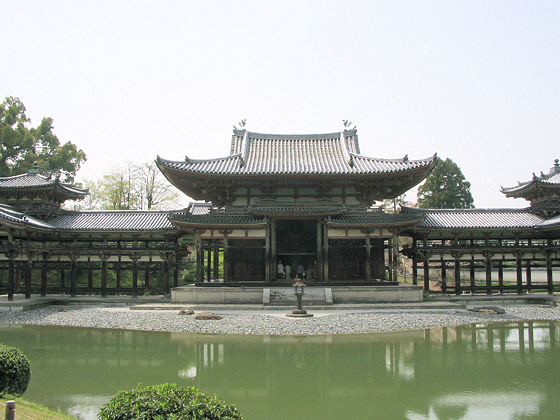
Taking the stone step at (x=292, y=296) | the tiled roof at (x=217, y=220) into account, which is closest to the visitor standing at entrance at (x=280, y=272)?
the stone step at (x=292, y=296)

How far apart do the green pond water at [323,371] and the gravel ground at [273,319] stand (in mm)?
963

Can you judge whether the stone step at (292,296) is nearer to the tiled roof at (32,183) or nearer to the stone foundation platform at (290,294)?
the stone foundation platform at (290,294)

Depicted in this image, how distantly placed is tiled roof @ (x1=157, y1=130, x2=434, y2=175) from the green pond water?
10.9 metres

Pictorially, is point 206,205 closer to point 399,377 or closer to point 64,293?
point 64,293

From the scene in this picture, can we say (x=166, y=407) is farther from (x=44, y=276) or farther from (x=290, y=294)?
(x=44, y=276)

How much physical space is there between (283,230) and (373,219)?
225 inches

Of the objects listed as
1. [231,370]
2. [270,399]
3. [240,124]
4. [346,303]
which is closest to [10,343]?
[231,370]

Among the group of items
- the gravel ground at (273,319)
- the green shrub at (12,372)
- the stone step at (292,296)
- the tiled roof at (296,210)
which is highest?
the tiled roof at (296,210)

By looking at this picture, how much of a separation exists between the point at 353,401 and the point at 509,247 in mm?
21093

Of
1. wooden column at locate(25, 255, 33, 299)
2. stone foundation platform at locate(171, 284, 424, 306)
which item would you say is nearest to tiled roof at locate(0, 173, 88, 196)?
wooden column at locate(25, 255, 33, 299)

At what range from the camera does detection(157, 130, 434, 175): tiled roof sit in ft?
83.7

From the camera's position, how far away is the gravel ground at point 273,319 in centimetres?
1722

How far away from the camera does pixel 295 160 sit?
28766 millimetres

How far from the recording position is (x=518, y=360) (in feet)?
41.0
